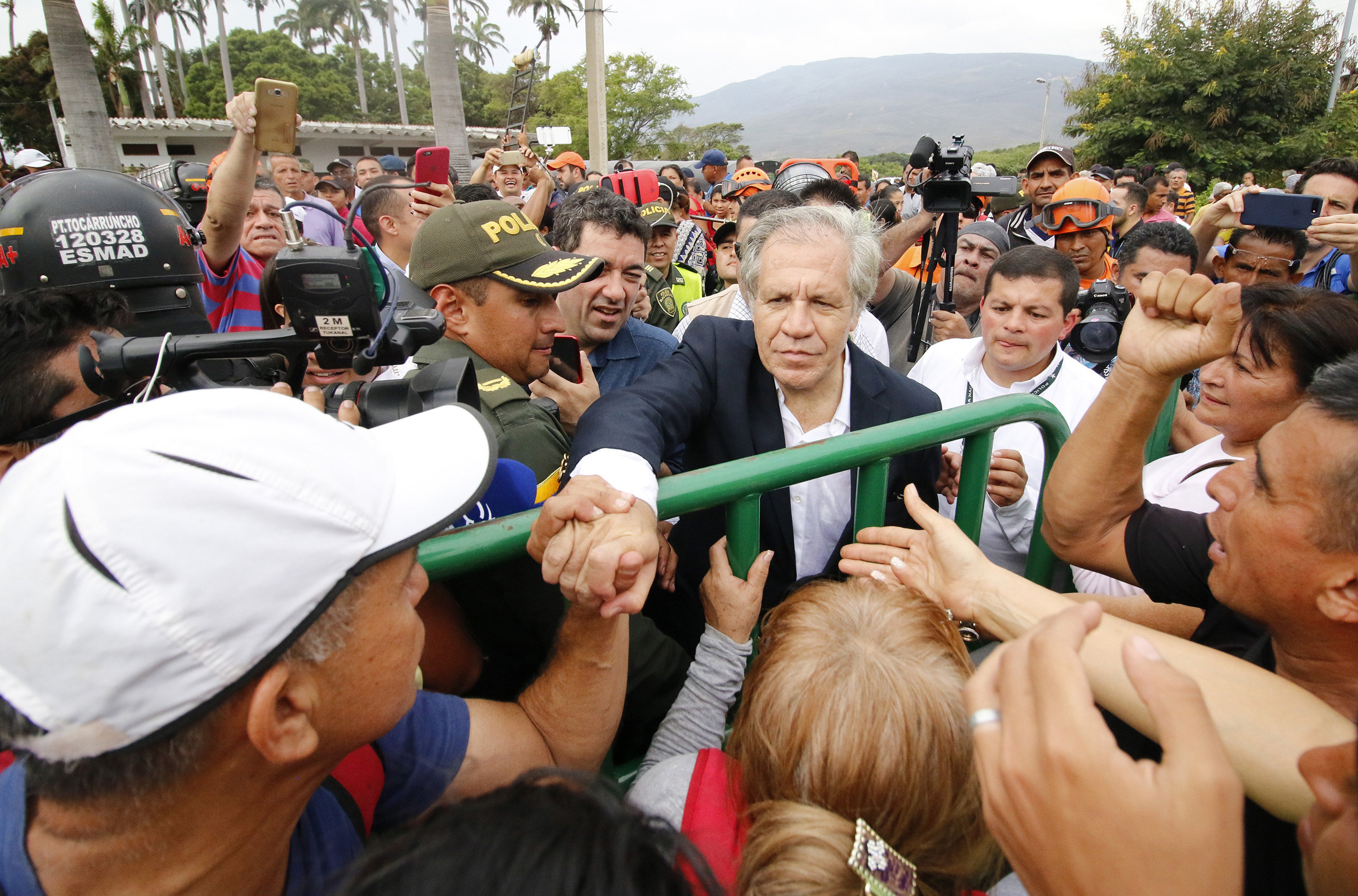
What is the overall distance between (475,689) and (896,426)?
1.25 m

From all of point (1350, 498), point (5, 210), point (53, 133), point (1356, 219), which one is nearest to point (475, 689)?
point (1350, 498)

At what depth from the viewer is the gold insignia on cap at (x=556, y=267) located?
2.36 metres

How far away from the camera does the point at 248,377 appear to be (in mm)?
1811

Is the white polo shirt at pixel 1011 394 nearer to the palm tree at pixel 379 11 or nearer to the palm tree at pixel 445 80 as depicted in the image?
the palm tree at pixel 445 80

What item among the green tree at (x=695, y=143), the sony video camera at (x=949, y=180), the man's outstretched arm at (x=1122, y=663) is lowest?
the man's outstretched arm at (x=1122, y=663)

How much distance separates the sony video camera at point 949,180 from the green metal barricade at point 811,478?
2060 millimetres

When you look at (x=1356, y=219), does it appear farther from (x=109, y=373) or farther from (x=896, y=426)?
(x=109, y=373)

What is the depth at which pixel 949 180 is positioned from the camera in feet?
12.1

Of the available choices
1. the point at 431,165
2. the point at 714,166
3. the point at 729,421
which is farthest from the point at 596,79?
the point at 729,421

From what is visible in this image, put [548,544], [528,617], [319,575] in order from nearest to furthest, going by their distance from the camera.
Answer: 1. [319,575]
2. [548,544]
3. [528,617]

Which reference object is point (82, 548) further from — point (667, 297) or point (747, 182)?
point (747, 182)

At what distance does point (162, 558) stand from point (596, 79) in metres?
18.9

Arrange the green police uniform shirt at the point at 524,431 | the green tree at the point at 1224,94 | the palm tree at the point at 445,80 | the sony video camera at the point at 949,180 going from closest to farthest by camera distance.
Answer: the green police uniform shirt at the point at 524,431 < the sony video camera at the point at 949,180 < the palm tree at the point at 445,80 < the green tree at the point at 1224,94

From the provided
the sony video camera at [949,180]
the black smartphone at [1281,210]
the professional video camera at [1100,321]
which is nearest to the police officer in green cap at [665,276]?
the sony video camera at [949,180]
